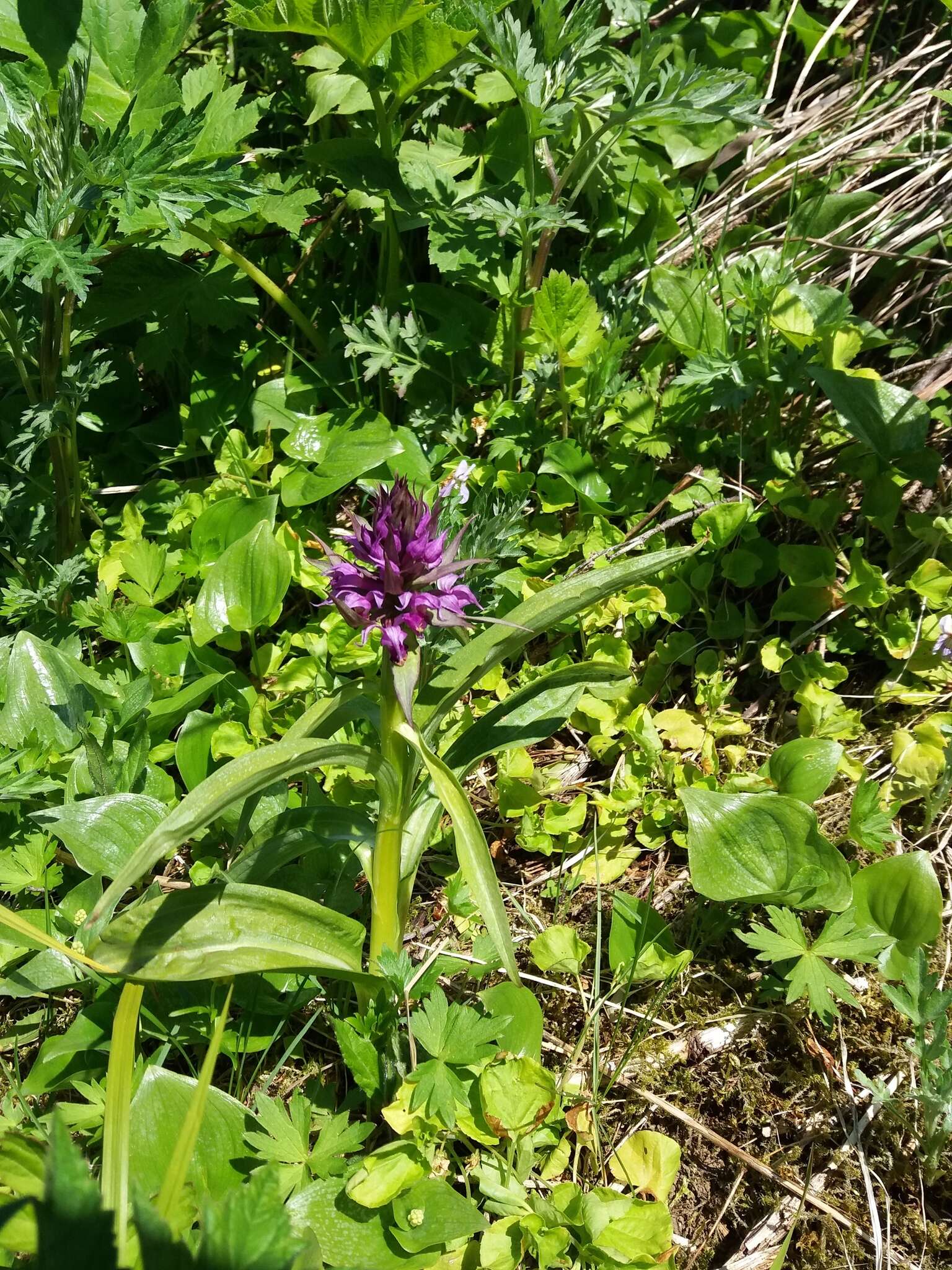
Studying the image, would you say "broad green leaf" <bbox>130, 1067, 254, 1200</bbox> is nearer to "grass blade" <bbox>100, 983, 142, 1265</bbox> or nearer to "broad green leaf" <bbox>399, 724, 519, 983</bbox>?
"grass blade" <bbox>100, 983, 142, 1265</bbox>

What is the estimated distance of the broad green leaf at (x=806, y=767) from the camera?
179 centimetres

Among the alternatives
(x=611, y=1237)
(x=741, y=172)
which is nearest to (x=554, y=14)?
(x=741, y=172)

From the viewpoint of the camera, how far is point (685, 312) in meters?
2.30

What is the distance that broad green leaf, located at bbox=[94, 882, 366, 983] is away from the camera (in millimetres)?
1315

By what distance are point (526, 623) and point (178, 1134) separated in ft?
2.87

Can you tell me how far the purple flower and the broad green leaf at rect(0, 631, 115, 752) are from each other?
0.79m

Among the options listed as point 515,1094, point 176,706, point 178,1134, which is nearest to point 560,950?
point 515,1094

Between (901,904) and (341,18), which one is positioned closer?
(901,904)

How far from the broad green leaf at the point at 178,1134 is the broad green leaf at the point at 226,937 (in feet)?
0.66

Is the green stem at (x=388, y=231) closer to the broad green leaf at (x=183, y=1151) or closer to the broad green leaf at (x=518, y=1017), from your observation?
the broad green leaf at (x=518, y=1017)

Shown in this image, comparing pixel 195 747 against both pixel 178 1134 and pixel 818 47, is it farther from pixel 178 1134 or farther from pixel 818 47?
pixel 818 47

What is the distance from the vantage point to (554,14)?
197 centimetres


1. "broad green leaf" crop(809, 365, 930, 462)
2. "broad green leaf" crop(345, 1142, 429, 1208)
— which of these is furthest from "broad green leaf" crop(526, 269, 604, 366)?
"broad green leaf" crop(345, 1142, 429, 1208)

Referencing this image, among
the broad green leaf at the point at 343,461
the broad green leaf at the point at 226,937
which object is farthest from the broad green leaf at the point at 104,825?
the broad green leaf at the point at 343,461
